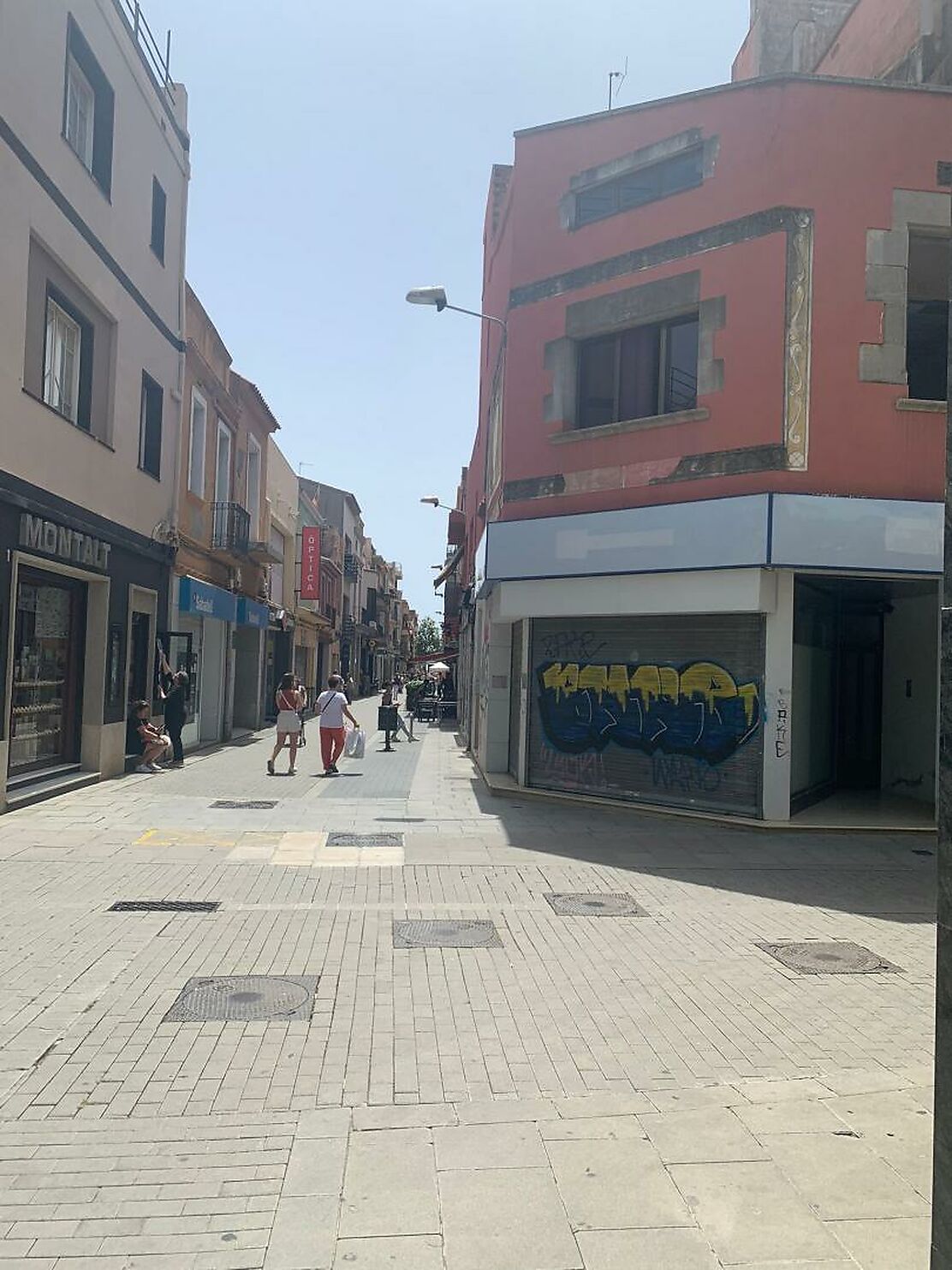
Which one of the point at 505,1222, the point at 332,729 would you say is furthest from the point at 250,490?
the point at 505,1222

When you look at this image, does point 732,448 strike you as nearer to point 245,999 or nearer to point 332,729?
point 332,729

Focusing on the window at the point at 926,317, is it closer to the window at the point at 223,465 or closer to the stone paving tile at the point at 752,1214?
the stone paving tile at the point at 752,1214

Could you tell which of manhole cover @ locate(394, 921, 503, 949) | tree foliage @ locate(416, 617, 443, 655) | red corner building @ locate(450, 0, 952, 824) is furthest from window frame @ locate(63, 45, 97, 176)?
tree foliage @ locate(416, 617, 443, 655)

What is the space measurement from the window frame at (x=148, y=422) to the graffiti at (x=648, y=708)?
7.94m

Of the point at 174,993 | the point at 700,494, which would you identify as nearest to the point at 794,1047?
the point at 174,993

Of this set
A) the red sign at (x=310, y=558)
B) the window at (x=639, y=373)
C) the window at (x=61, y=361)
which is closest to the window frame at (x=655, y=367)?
the window at (x=639, y=373)

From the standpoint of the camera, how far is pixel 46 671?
1387cm

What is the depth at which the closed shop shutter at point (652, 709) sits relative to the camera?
12.7m

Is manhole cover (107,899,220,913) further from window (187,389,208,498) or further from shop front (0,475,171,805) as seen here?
window (187,389,208,498)

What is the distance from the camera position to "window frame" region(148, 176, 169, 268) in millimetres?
17984

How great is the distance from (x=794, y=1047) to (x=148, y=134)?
57.1 ft

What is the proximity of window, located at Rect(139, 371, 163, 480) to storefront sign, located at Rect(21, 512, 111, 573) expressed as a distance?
326cm

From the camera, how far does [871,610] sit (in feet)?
53.8

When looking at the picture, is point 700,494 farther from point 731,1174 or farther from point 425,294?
point 731,1174
